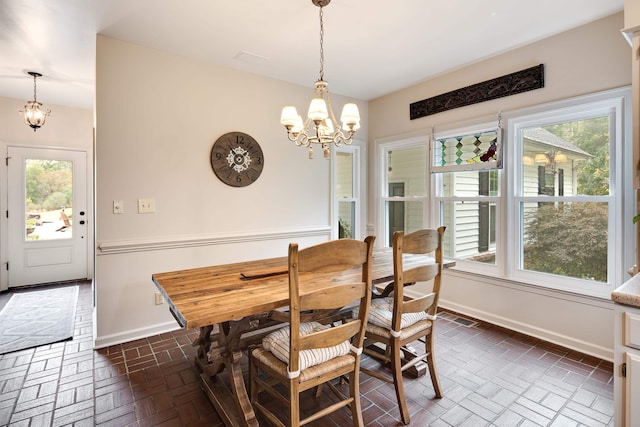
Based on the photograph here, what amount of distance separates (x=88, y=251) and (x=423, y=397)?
521cm

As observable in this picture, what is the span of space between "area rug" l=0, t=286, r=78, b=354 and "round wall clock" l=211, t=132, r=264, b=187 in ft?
6.85

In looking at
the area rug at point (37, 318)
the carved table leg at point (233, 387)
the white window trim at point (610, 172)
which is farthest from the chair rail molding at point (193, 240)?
the white window trim at point (610, 172)

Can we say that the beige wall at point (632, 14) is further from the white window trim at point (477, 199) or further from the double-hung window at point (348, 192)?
the double-hung window at point (348, 192)

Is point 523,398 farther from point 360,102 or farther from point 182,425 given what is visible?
point 360,102

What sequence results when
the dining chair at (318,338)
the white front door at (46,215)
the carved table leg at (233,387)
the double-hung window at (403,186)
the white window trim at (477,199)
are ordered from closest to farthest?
1. the dining chair at (318,338)
2. the carved table leg at (233,387)
3. the white window trim at (477,199)
4. the double-hung window at (403,186)
5. the white front door at (46,215)

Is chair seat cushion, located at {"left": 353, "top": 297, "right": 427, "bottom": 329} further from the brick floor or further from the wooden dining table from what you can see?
the brick floor

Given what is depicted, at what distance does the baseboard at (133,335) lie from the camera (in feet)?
9.20

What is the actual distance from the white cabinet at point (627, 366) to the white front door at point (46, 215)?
20.0 feet

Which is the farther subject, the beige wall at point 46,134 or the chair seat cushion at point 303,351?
the beige wall at point 46,134

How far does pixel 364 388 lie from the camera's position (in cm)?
218

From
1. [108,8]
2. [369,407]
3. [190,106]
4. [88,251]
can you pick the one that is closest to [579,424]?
[369,407]

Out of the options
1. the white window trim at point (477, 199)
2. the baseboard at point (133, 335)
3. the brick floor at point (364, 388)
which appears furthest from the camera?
the white window trim at point (477, 199)

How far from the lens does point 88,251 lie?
5027 millimetres

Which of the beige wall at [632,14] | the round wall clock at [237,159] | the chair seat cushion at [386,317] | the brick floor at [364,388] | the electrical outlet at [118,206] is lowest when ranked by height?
the brick floor at [364,388]
